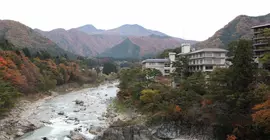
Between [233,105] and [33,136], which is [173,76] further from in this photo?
[33,136]

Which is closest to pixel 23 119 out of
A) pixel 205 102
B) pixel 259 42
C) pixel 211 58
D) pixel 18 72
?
pixel 18 72

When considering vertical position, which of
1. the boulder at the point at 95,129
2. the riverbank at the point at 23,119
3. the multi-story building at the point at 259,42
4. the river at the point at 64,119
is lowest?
the river at the point at 64,119

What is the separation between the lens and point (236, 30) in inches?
3428

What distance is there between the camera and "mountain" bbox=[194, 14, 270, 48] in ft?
272

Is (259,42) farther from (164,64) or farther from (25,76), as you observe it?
(25,76)

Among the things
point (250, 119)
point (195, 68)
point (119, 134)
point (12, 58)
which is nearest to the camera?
point (250, 119)

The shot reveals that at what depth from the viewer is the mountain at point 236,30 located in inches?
3267

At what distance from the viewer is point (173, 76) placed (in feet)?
108

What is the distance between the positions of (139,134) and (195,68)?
18311mm

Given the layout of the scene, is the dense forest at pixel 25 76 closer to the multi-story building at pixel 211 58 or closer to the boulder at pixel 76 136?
the boulder at pixel 76 136

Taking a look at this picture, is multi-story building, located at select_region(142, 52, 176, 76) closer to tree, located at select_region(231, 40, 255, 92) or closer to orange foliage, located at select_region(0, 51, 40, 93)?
orange foliage, located at select_region(0, 51, 40, 93)

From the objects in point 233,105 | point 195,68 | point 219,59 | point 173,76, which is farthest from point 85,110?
point 233,105

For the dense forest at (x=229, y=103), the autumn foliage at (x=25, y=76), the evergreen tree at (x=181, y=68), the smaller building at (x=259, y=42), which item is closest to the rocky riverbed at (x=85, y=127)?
the dense forest at (x=229, y=103)


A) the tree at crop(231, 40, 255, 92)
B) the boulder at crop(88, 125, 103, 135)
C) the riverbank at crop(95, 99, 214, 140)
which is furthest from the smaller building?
the boulder at crop(88, 125, 103, 135)
